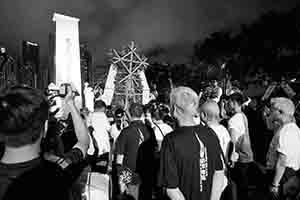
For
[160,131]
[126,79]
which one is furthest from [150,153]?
[126,79]

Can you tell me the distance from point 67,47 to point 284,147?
435 inches

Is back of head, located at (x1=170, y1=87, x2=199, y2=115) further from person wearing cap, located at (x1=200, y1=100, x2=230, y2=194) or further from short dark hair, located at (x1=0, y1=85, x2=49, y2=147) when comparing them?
short dark hair, located at (x1=0, y1=85, x2=49, y2=147)

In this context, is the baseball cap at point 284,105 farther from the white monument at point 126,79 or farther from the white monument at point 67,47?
the white monument at point 67,47

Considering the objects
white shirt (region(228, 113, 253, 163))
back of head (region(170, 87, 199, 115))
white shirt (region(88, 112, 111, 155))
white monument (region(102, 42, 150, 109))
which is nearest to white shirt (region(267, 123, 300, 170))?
white shirt (region(228, 113, 253, 163))

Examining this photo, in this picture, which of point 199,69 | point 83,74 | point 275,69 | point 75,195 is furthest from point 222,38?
point 75,195

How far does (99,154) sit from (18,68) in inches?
165

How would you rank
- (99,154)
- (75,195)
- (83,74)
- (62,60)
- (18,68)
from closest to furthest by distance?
(75,195) < (99,154) < (18,68) < (62,60) < (83,74)

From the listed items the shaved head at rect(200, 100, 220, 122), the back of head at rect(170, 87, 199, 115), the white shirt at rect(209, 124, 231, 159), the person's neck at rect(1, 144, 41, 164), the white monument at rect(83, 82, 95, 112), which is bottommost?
the white monument at rect(83, 82, 95, 112)

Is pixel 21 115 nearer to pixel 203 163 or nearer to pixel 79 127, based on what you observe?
pixel 79 127

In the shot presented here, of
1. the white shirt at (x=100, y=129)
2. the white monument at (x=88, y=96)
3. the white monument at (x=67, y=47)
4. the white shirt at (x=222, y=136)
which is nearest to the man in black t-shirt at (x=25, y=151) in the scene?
the white shirt at (x=222, y=136)

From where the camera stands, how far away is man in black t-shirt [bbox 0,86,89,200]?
137 cm

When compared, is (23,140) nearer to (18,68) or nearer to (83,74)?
(18,68)

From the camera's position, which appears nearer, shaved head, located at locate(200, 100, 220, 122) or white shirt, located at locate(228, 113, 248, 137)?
shaved head, located at locate(200, 100, 220, 122)

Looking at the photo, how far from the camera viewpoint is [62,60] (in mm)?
12781
